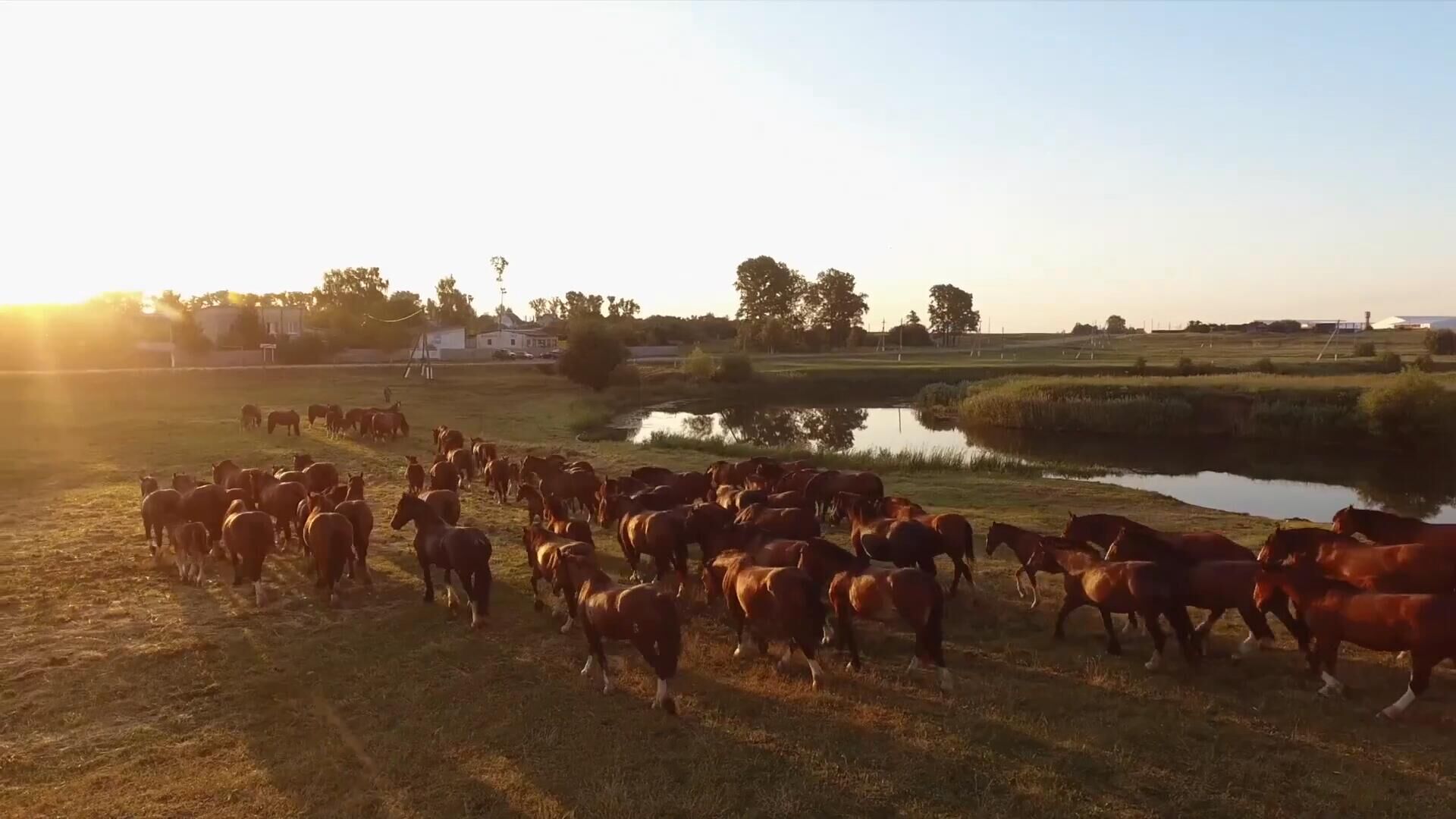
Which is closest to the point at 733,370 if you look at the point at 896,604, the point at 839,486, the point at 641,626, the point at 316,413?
the point at 316,413

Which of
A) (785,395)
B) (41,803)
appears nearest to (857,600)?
(41,803)

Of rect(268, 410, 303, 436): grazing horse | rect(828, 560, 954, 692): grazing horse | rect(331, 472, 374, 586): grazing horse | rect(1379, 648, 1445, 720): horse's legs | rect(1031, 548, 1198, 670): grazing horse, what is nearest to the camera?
rect(1379, 648, 1445, 720): horse's legs

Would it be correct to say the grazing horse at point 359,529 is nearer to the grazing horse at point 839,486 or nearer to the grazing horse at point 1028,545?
the grazing horse at point 839,486

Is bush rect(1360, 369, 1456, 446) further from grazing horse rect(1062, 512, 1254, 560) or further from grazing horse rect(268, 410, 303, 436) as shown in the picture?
grazing horse rect(268, 410, 303, 436)

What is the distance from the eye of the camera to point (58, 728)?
24.9ft

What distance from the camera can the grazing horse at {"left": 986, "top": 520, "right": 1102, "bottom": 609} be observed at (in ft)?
34.1

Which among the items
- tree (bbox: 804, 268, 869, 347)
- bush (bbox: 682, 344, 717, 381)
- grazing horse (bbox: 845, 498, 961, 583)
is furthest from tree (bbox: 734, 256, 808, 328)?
grazing horse (bbox: 845, 498, 961, 583)

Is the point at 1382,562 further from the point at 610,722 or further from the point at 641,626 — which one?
the point at 610,722

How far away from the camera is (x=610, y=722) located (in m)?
7.62

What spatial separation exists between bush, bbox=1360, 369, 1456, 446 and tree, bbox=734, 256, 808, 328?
9827cm

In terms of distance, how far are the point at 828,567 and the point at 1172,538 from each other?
179 inches

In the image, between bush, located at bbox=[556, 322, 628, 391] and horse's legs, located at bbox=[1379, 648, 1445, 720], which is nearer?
horse's legs, located at bbox=[1379, 648, 1445, 720]

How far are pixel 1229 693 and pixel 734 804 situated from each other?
5.07 meters

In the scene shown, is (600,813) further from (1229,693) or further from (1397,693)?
(1397,693)
